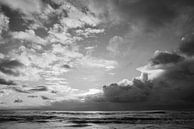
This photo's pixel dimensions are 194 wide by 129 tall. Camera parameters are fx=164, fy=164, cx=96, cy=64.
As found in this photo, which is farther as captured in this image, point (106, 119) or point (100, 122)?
point (106, 119)

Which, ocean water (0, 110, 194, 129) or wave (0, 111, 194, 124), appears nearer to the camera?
ocean water (0, 110, 194, 129)

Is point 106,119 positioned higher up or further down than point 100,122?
further down

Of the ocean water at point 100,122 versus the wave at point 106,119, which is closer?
the ocean water at point 100,122
